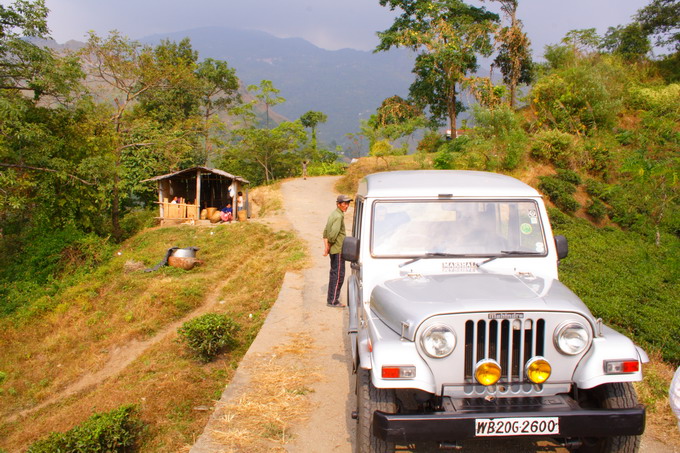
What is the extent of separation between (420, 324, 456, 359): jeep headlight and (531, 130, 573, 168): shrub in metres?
19.2

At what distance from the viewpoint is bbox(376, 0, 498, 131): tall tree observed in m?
28.5

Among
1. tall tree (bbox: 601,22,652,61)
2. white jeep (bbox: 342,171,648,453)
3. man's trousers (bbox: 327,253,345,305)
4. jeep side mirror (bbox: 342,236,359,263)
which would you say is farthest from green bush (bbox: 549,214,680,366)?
tall tree (bbox: 601,22,652,61)

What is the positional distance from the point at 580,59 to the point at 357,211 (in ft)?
88.5

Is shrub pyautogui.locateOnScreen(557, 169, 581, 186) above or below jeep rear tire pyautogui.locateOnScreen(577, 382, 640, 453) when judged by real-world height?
above

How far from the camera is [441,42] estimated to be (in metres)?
29.0

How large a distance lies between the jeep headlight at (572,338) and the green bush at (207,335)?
530 centimetres

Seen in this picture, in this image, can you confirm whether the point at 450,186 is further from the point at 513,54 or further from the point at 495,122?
the point at 513,54

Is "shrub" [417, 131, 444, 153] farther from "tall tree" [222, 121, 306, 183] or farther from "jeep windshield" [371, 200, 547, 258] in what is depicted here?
"jeep windshield" [371, 200, 547, 258]

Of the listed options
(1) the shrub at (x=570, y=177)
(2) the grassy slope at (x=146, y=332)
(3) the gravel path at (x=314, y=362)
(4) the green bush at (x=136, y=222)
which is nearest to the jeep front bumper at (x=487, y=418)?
(3) the gravel path at (x=314, y=362)

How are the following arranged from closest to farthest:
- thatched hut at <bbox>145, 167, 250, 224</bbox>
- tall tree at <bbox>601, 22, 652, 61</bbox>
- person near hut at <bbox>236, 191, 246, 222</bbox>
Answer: person near hut at <bbox>236, 191, 246, 222</bbox> → thatched hut at <bbox>145, 167, 250, 224</bbox> → tall tree at <bbox>601, 22, 652, 61</bbox>

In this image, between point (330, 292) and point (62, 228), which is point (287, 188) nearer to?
point (62, 228)

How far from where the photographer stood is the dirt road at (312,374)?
4.37 metres

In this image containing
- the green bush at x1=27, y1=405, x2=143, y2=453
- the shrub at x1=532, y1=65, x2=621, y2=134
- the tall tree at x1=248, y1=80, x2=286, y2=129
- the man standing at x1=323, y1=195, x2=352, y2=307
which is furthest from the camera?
the tall tree at x1=248, y1=80, x2=286, y2=129

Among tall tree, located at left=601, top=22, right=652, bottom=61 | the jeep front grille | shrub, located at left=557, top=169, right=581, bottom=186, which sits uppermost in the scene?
tall tree, located at left=601, top=22, right=652, bottom=61
